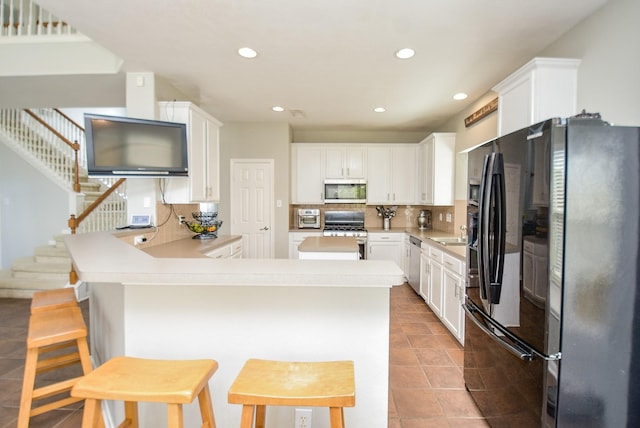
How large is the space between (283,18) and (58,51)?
247 centimetres

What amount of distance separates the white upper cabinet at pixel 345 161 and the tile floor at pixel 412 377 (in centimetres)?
258

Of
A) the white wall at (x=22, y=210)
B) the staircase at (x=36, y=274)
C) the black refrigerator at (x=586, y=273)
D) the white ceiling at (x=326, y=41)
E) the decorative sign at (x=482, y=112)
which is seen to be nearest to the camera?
the black refrigerator at (x=586, y=273)

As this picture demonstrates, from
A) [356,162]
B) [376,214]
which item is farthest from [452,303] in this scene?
[356,162]

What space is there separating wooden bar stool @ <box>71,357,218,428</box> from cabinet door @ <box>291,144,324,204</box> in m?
4.21

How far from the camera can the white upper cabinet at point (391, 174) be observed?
516 cm

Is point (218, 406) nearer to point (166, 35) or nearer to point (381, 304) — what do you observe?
point (381, 304)

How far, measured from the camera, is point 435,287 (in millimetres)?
3354

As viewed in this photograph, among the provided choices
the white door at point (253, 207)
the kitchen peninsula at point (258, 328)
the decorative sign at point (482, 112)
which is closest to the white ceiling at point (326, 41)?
the decorative sign at point (482, 112)

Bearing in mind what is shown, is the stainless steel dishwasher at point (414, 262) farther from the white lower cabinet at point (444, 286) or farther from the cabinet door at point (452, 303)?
the cabinet door at point (452, 303)

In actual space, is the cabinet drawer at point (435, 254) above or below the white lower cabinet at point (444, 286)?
above

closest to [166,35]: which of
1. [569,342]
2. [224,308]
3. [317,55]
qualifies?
[317,55]

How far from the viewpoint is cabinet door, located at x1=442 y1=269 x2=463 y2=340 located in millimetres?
2719

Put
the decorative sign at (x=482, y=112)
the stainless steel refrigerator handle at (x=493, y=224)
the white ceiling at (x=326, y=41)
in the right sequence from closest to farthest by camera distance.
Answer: the stainless steel refrigerator handle at (x=493, y=224) → the white ceiling at (x=326, y=41) → the decorative sign at (x=482, y=112)

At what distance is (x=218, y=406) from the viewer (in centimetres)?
144
